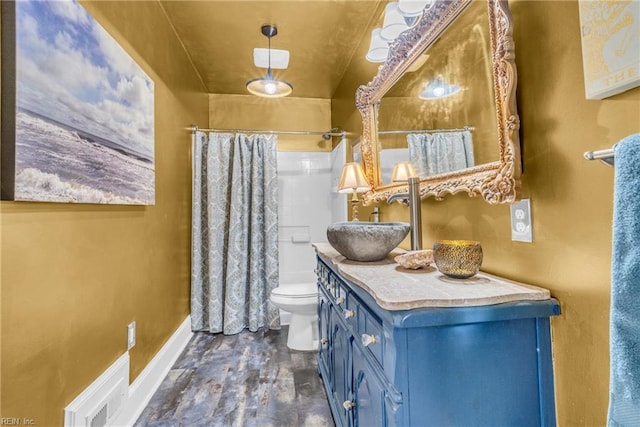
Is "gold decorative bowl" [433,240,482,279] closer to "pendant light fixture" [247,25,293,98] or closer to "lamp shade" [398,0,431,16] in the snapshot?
"lamp shade" [398,0,431,16]

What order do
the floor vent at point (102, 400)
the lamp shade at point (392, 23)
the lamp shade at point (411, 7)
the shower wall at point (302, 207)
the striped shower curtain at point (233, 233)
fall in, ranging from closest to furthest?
1. the floor vent at point (102, 400)
2. the lamp shade at point (411, 7)
3. the lamp shade at point (392, 23)
4. the striped shower curtain at point (233, 233)
5. the shower wall at point (302, 207)

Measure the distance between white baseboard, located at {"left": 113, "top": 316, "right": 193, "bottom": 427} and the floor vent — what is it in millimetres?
82

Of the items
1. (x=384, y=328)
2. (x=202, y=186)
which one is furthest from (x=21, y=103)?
(x=202, y=186)

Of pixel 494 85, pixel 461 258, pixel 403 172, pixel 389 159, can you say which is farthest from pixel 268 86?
pixel 461 258

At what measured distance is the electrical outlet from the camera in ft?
5.02

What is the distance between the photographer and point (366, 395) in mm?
952

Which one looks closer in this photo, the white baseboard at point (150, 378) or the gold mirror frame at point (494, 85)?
the gold mirror frame at point (494, 85)

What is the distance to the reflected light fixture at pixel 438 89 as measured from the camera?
116cm

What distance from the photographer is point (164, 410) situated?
1.62m

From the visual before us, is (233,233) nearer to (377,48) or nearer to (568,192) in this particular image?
(377,48)

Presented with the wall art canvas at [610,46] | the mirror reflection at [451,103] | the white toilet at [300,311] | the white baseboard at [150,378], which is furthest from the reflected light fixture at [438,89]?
the white baseboard at [150,378]

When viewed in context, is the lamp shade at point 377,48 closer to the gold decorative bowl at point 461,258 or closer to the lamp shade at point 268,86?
the lamp shade at point 268,86

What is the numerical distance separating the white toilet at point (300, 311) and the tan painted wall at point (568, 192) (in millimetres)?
1550

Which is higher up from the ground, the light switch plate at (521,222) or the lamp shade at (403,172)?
the lamp shade at (403,172)
